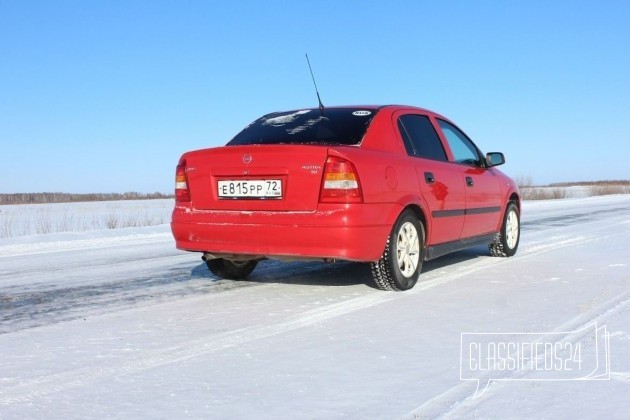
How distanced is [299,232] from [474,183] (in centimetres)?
257

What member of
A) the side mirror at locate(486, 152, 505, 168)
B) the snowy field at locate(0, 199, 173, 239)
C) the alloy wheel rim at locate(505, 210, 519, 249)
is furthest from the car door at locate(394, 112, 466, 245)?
the snowy field at locate(0, 199, 173, 239)

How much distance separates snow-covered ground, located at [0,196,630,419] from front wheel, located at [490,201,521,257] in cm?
53

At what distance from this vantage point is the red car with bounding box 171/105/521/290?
4391 millimetres

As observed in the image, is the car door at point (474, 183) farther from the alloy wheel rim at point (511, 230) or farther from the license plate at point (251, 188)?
the license plate at point (251, 188)

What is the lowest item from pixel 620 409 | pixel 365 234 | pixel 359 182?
pixel 620 409

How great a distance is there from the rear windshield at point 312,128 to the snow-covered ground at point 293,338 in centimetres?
122

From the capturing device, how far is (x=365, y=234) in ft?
14.5

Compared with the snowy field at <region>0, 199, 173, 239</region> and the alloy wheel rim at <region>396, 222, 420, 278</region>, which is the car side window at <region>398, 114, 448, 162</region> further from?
the snowy field at <region>0, 199, 173, 239</region>

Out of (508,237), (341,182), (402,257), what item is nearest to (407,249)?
(402,257)

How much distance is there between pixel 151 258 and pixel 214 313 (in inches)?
139

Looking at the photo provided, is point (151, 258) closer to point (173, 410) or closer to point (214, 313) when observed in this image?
point (214, 313)

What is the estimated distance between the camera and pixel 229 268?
562cm

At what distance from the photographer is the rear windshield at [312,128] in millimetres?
4889

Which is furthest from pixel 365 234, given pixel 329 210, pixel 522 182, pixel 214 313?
pixel 522 182
